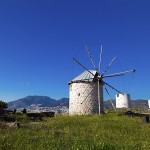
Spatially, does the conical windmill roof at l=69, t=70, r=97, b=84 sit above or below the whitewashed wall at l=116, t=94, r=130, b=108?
above

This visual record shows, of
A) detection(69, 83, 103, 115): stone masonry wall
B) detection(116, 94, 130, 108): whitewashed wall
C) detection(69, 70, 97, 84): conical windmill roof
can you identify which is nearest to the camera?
detection(69, 83, 103, 115): stone masonry wall

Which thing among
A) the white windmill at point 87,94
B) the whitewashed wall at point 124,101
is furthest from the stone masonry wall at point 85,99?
the whitewashed wall at point 124,101

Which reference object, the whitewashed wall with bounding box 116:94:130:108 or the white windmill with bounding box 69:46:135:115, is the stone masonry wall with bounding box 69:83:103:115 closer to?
the white windmill with bounding box 69:46:135:115

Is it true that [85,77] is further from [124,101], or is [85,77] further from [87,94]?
[124,101]

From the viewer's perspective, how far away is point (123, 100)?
74250 mm

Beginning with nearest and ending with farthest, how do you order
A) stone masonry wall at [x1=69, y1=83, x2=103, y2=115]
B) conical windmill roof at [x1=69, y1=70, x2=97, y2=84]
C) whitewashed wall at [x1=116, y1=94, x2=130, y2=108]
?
stone masonry wall at [x1=69, y1=83, x2=103, y2=115] < conical windmill roof at [x1=69, y1=70, x2=97, y2=84] < whitewashed wall at [x1=116, y1=94, x2=130, y2=108]

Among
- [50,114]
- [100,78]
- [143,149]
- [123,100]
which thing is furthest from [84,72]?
[143,149]

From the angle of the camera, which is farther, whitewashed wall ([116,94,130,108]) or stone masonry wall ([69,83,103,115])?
whitewashed wall ([116,94,130,108])

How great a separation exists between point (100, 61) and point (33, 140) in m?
36.0

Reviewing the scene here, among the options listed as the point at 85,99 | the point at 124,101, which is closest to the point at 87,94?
the point at 85,99

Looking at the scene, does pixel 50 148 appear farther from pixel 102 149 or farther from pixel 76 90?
pixel 76 90

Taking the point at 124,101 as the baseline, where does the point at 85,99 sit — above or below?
below

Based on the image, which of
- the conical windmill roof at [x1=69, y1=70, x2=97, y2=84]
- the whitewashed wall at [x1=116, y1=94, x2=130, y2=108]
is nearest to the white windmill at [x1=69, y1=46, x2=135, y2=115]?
Answer: the conical windmill roof at [x1=69, y1=70, x2=97, y2=84]

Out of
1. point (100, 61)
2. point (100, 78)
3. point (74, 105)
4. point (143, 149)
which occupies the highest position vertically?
point (100, 61)
